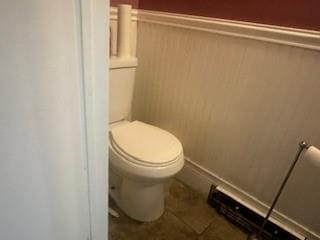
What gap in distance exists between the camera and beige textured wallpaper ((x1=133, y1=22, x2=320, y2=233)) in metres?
1.08

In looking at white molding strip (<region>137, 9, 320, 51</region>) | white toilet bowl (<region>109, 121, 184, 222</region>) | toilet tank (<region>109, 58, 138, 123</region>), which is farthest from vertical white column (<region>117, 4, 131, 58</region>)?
white toilet bowl (<region>109, 121, 184, 222</region>)

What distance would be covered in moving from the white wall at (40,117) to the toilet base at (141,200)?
65cm

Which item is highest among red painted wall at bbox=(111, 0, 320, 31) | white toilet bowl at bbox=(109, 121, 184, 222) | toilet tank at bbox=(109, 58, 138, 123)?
red painted wall at bbox=(111, 0, 320, 31)

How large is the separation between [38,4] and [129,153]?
0.84 meters

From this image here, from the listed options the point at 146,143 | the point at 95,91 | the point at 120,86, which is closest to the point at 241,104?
the point at 146,143

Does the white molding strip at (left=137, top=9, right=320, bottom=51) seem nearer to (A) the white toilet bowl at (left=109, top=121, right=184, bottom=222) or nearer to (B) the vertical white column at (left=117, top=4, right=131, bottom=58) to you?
(B) the vertical white column at (left=117, top=4, right=131, bottom=58)

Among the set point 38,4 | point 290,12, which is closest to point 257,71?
point 290,12

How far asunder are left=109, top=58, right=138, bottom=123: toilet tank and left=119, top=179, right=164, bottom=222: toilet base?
0.42 metres

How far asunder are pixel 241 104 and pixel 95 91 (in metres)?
0.92

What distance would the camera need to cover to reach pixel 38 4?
1.35 ft

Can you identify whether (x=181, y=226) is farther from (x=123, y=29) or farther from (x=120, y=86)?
(x=123, y=29)

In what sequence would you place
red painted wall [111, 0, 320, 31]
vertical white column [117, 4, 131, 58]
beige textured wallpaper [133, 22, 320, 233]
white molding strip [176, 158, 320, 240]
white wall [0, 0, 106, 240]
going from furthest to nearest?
vertical white column [117, 4, 131, 58], white molding strip [176, 158, 320, 240], beige textured wallpaper [133, 22, 320, 233], red painted wall [111, 0, 320, 31], white wall [0, 0, 106, 240]

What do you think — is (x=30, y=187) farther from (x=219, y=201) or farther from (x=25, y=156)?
(x=219, y=201)

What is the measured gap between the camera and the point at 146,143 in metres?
1.25
